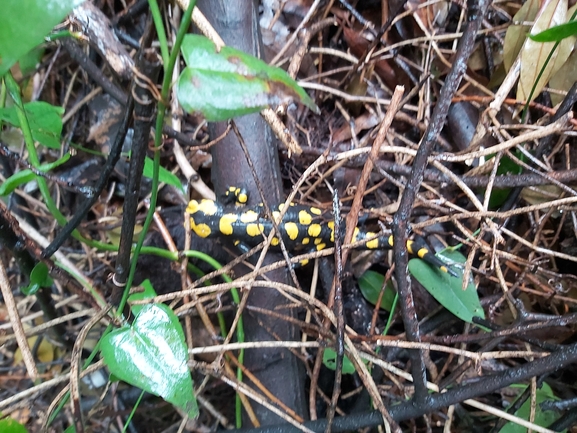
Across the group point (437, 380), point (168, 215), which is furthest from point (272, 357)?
point (168, 215)

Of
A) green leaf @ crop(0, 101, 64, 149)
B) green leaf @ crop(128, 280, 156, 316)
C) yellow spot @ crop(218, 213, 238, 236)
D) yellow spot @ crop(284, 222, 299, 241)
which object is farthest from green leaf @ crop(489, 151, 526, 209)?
green leaf @ crop(0, 101, 64, 149)

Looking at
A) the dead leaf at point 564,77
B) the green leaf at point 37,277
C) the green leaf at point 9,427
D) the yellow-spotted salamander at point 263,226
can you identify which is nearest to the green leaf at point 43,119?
the green leaf at point 37,277

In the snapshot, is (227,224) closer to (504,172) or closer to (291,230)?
(291,230)

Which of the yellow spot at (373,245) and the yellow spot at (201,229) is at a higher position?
the yellow spot at (201,229)

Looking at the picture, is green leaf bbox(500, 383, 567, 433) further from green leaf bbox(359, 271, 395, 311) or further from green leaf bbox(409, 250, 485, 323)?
green leaf bbox(359, 271, 395, 311)

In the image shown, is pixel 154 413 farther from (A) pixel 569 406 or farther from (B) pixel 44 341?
(A) pixel 569 406

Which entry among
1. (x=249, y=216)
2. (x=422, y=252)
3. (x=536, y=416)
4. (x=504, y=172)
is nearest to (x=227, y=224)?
(x=249, y=216)

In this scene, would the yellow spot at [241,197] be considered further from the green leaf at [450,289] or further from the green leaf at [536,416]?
the green leaf at [536,416]
